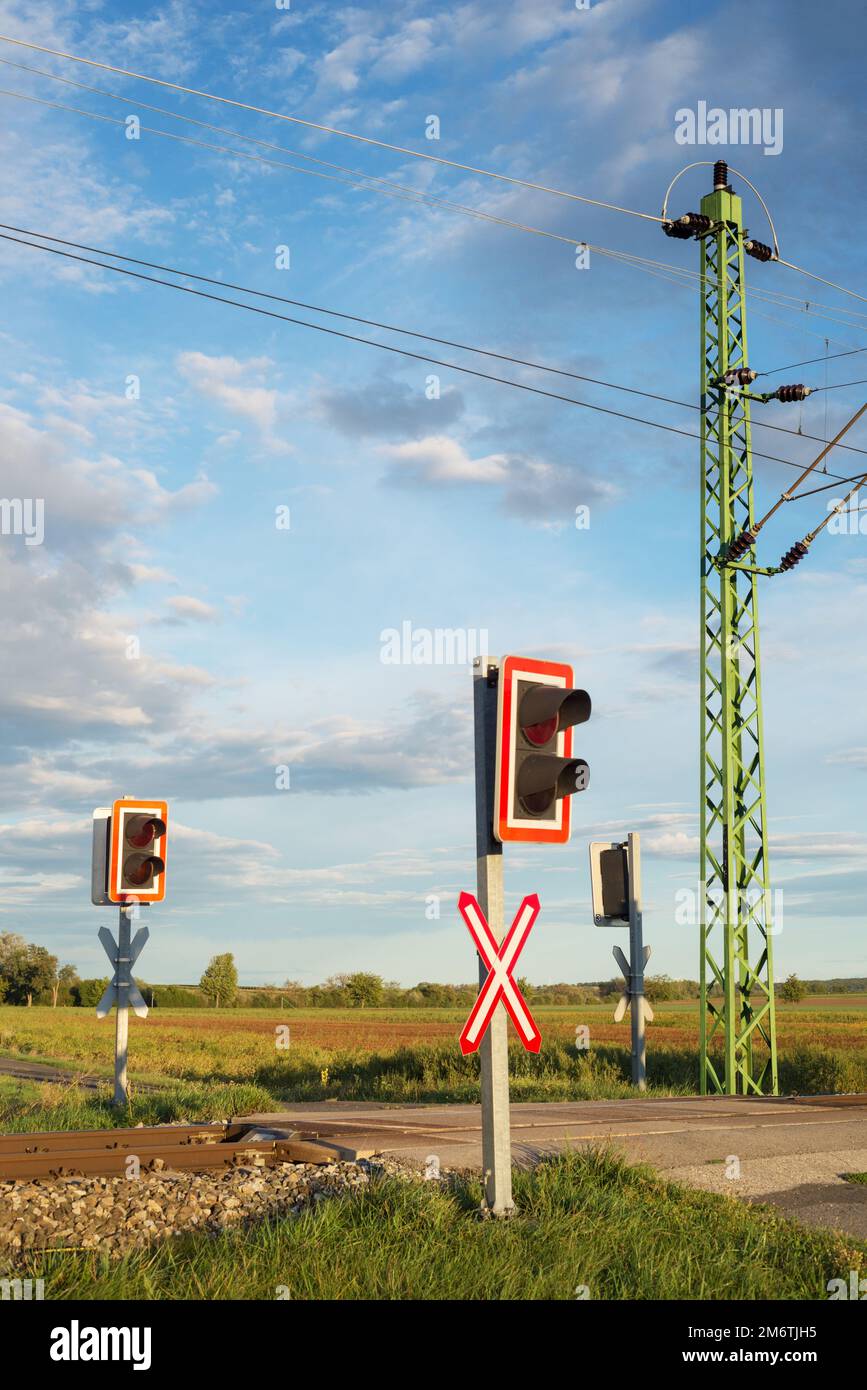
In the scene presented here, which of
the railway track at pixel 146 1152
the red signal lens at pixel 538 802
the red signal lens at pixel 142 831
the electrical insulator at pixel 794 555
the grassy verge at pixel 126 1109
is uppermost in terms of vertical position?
the electrical insulator at pixel 794 555

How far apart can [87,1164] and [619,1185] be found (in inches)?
146

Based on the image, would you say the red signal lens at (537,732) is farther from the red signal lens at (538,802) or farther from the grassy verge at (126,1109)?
the grassy verge at (126,1109)

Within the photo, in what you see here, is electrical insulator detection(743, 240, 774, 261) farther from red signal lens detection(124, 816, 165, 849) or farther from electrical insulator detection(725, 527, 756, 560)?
red signal lens detection(124, 816, 165, 849)

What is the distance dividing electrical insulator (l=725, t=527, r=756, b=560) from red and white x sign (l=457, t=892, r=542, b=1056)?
14.8m

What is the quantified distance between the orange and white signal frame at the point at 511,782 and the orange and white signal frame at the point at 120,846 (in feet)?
24.3

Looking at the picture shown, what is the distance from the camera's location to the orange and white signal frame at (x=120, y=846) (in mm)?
13781

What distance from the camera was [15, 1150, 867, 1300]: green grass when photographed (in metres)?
5.92

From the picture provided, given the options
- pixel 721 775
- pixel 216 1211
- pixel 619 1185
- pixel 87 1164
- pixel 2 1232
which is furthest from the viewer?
pixel 721 775

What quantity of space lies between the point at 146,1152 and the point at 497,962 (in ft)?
11.9

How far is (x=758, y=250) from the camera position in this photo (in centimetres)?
2309

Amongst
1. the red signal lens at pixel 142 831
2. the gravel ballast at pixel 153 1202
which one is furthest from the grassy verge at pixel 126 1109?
the gravel ballast at pixel 153 1202
